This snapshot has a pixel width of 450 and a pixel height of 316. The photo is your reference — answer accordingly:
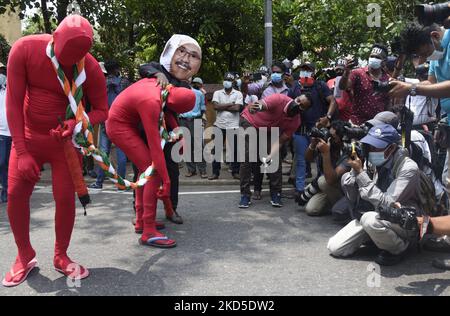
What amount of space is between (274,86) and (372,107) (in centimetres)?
156

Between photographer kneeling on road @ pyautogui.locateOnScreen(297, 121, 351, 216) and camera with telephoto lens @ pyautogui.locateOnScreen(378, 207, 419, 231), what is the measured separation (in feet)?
4.73

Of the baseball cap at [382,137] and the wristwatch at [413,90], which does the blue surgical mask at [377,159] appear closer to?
the baseball cap at [382,137]

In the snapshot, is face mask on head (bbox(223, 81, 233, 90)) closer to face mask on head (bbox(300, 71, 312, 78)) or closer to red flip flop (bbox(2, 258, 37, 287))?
face mask on head (bbox(300, 71, 312, 78))

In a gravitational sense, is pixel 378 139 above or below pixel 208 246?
above

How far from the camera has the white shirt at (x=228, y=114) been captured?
779 cm

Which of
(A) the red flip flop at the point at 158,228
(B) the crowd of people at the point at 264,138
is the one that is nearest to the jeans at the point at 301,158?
(B) the crowd of people at the point at 264,138

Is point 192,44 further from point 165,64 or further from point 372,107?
point 372,107

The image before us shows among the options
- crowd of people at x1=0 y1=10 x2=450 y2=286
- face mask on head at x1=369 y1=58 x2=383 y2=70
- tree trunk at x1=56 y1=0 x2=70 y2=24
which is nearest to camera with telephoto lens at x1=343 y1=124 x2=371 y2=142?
crowd of people at x1=0 y1=10 x2=450 y2=286

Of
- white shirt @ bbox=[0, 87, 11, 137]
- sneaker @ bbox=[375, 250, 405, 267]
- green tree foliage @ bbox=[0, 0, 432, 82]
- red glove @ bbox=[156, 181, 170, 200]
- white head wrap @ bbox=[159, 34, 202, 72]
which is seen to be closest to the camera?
sneaker @ bbox=[375, 250, 405, 267]

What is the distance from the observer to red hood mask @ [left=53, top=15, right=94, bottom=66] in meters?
3.13

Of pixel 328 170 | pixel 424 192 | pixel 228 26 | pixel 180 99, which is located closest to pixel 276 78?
pixel 328 170

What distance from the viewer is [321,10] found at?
8.73 metres
